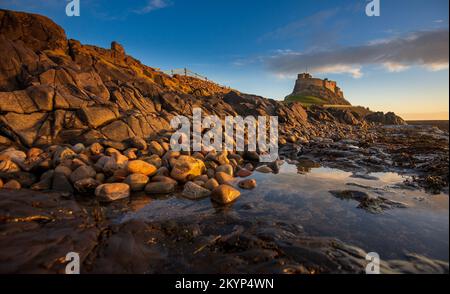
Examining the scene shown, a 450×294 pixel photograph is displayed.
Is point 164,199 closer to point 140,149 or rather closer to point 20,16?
point 140,149

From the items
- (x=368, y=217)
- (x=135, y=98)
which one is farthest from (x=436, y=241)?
(x=135, y=98)

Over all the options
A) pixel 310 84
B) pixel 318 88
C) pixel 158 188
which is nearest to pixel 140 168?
→ pixel 158 188

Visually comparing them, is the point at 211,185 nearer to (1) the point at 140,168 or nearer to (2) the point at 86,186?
(1) the point at 140,168

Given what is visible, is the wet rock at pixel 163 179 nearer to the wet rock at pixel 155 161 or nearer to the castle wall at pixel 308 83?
the wet rock at pixel 155 161

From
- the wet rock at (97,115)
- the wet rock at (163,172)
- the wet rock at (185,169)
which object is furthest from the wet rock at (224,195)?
the wet rock at (97,115)

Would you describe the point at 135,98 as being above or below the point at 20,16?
below

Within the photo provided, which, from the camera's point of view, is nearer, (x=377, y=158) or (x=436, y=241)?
(x=436, y=241)

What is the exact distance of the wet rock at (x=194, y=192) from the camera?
23.4ft

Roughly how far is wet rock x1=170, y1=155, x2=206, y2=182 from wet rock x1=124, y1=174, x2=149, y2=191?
1112mm

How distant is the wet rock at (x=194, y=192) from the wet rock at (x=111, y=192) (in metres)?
1.87

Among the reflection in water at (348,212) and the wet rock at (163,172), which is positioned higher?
the wet rock at (163,172)
